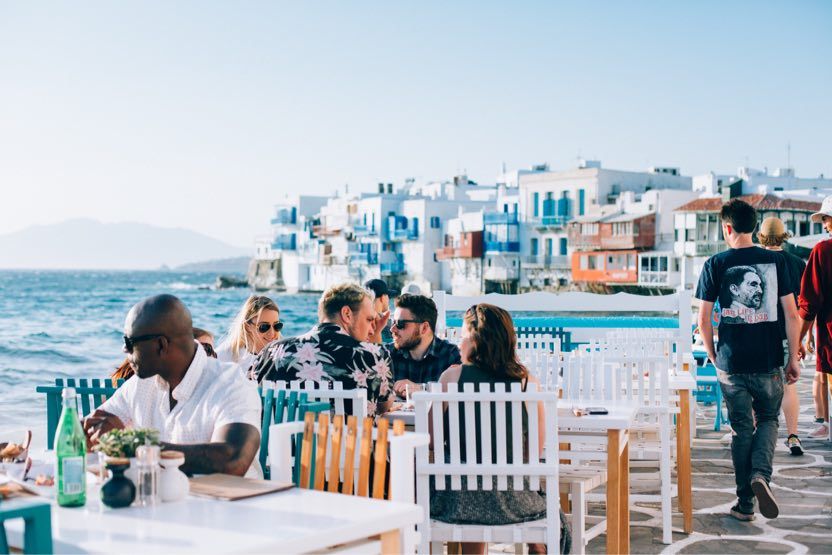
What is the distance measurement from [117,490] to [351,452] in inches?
30.0

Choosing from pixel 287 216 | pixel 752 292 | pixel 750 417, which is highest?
pixel 287 216

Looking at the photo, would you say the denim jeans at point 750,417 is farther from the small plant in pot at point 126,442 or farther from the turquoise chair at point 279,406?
the small plant in pot at point 126,442

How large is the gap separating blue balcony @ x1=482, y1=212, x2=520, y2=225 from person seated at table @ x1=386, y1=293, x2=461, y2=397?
199 ft

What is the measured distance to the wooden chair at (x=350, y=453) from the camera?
9.71 feet

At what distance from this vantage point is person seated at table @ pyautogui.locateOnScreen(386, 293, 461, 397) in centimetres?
572

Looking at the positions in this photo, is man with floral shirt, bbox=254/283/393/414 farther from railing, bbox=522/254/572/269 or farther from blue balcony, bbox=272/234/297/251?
blue balcony, bbox=272/234/297/251

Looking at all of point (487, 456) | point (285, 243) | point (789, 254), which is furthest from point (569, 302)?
point (285, 243)

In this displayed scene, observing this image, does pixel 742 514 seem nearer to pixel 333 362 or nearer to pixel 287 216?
pixel 333 362

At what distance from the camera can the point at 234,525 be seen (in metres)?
2.37

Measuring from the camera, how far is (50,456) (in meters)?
3.38

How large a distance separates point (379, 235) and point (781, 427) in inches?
2722

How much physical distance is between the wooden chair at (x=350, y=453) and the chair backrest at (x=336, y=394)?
76cm

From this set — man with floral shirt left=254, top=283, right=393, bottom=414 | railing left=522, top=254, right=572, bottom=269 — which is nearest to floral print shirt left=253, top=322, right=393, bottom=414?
man with floral shirt left=254, top=283, right=393, bottom=414

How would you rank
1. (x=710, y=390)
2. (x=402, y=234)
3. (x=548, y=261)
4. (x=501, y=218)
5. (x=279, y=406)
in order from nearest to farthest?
1. (x=279, y=406)
2. (x=710, y=390)
3. (x=548, y=261)
4. (x=501, y=218)
5. (x=402, y=234)
